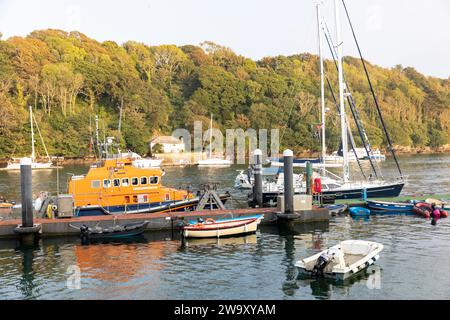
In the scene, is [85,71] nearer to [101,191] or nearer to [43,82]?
[43,82]

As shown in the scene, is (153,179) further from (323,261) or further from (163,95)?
(163,95)

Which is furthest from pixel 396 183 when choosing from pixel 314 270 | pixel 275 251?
pixel 314 270

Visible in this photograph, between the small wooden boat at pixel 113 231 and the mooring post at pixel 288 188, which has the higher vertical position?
the mooring post at pixel 288 188

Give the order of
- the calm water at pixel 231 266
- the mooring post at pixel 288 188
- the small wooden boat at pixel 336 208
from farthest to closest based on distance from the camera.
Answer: the small wooden boat at pixel 336 208
the mooring post at pixel 288 188
the calm water at pixel 231 266

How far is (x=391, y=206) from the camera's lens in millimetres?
38062

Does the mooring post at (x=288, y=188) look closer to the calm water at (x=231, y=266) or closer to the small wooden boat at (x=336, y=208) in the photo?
the calm water at (x=231, y=266)

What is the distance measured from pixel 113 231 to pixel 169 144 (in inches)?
3220

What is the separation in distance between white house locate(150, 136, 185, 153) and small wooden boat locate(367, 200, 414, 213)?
75090mm

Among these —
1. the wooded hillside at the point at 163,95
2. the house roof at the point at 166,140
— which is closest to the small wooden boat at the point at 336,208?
the wooded hillside at the point at 163,95

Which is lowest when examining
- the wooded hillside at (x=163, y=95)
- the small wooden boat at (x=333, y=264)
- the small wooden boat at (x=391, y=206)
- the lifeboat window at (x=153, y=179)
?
the small wooden boat at (x=333, y=264)

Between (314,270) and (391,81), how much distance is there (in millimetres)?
164376

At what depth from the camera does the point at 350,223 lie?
34875mm

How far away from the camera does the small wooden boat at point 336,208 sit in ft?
123

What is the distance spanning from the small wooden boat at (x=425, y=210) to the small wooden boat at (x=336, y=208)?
5.01m
